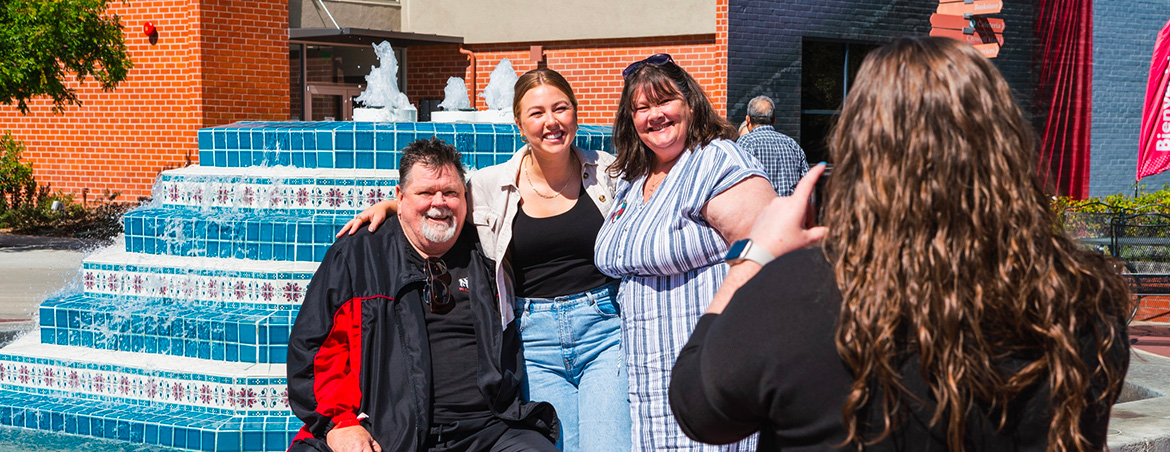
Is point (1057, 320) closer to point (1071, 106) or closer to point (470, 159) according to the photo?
point (470, 159)

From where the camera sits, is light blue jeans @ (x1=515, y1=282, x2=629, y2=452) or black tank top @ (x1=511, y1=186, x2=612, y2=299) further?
black tank top @ (x1=511, y1=186, x2=612, y2=299)

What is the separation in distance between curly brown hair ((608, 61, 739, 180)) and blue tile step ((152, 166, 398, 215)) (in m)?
3.02

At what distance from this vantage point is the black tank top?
3.57 m

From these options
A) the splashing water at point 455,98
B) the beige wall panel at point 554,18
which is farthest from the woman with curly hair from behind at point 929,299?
the beige wall panel at point 554,18

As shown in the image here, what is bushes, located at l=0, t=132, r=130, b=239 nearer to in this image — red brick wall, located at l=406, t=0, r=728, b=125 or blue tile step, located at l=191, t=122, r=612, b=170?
red brick wall, located at l=406, t=0, r=728, b=125

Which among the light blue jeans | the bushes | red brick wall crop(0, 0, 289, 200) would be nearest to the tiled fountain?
the light blue jeans

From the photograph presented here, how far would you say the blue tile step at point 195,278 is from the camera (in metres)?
5.68

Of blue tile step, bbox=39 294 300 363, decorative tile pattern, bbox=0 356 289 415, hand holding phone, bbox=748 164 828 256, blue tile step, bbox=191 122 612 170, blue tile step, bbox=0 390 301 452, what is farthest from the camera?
blue tile step, bbox=191 122 612 170

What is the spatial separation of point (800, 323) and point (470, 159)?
493 centimetres

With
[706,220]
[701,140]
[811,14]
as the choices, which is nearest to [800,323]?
[706,220]

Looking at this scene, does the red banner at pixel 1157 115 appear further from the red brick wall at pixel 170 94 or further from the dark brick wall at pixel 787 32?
the red brick wall at pixel 170 94

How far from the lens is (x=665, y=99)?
319 cm

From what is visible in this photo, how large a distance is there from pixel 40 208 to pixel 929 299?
56.0ft

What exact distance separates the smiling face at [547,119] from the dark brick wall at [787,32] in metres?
10.8
